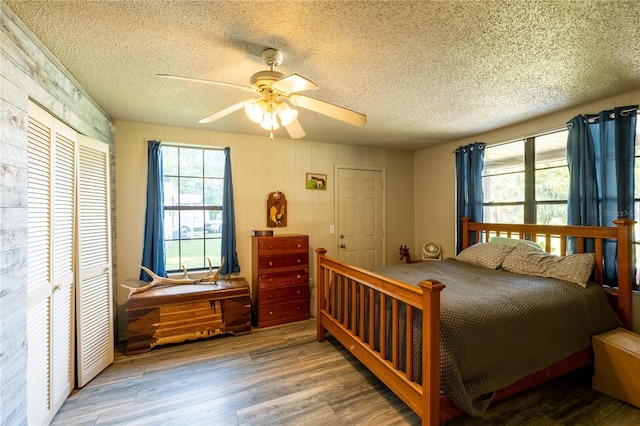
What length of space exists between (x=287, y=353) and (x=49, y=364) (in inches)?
69.1

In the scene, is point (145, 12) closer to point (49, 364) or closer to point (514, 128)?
point (49, 364)

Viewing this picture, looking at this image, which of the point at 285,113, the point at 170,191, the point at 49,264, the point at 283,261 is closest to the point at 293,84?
the point at 285,113

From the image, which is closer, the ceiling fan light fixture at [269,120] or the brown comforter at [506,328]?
the brown comforter at [506,328]

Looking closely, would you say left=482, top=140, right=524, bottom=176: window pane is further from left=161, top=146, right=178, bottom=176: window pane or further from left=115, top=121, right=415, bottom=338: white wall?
left=161, top=146, right=178, bottom=176: window pane

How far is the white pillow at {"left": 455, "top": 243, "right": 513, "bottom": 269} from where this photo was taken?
2879 mm

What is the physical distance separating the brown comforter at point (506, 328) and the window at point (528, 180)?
1022 mm

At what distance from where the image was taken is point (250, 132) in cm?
348

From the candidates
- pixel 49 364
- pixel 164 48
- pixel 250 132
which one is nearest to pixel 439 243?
pixel 250 132

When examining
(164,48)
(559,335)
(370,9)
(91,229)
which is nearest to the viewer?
(370,9)

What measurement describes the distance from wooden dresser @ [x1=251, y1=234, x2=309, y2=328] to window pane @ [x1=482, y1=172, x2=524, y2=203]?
2.56m

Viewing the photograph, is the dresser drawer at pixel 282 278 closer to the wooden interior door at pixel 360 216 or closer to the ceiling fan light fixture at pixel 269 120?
the wooden interior door at pixel 360 216

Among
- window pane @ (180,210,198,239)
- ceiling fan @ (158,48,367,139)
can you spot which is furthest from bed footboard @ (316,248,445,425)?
window pane @ (180,210,198,239)

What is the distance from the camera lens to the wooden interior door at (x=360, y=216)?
420 centimetres

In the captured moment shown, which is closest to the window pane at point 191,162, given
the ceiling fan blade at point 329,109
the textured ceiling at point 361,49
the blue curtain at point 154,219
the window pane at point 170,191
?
the window pane at point 170,191
